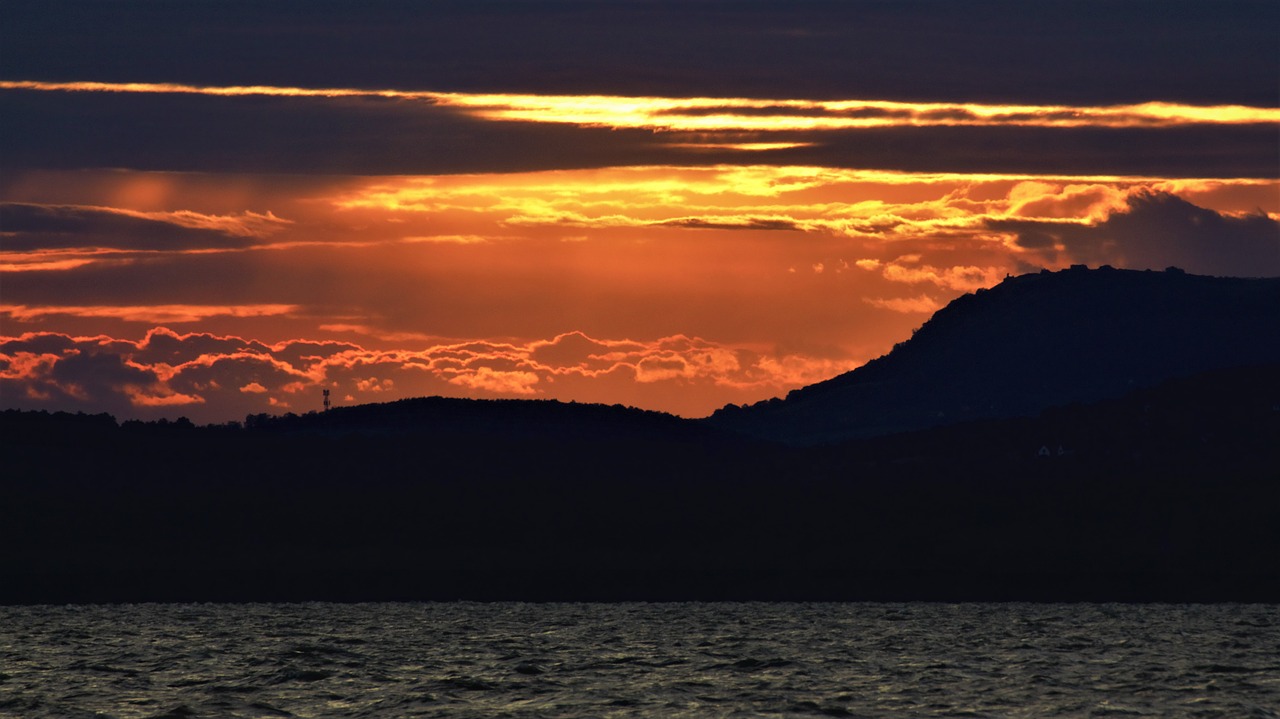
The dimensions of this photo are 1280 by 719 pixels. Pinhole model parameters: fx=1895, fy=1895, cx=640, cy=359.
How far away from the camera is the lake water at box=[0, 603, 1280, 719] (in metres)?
93.1

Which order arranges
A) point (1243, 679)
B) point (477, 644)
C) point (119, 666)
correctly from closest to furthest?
point (1243, 679), point (119, 666), point (477, 644)

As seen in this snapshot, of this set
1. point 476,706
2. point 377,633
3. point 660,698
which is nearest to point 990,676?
point 660,698

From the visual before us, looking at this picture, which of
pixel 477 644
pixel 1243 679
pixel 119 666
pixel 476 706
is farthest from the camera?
pixel 477 644

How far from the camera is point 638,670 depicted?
377ft

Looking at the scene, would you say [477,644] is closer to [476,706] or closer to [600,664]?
[600,664]

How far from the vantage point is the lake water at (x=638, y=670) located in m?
93.1

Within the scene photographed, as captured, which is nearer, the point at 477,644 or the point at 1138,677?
the point at 1138,677

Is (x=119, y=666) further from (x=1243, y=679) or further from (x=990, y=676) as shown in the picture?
(x=1243, y=679)

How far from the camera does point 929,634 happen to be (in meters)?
161

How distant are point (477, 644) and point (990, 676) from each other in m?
46.9

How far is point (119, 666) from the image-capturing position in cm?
11806

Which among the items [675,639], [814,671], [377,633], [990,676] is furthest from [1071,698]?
[377,633]

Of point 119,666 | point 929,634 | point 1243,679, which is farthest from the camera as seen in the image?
point 929,634

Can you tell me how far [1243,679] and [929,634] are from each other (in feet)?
177
